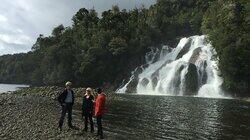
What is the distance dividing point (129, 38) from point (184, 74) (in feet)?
105

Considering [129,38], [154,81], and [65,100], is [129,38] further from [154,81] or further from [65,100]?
[65,100]

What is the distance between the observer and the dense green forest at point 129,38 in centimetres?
7794

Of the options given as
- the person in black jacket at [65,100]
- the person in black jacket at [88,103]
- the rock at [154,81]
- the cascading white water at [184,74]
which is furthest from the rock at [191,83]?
the person in black jacket at [88,103]

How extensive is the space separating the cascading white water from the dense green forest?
3.69 metres

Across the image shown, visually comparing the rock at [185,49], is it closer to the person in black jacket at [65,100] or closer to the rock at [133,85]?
the rock at [133,85]

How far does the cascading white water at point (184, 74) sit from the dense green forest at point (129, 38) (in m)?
3.69

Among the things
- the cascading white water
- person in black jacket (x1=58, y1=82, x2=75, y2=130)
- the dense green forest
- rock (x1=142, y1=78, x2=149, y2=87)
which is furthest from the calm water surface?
rock (x1=142, y1=78, x2=149, y2=87)

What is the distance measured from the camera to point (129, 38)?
114 meters

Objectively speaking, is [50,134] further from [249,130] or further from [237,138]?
[249,130]

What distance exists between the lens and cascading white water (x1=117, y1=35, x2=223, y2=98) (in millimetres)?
82688

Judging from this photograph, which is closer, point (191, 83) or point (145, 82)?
point (191, 83)

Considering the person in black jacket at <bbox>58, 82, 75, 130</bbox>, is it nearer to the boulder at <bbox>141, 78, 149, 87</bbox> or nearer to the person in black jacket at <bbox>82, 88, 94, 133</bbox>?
the person in black jacket at <bbox>82, 88, 94, 133</bbox>

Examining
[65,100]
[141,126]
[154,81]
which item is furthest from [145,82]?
[65,100]

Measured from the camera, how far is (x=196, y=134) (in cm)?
2794
